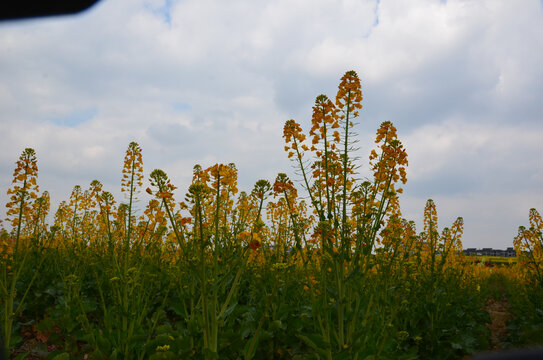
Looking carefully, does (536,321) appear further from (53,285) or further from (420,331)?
(53,285)

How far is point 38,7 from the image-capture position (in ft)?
8.24

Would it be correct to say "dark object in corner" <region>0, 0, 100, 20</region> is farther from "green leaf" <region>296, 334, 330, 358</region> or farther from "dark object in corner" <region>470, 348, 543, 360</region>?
"green leaf" <region>296, 334, 330, 358</region>

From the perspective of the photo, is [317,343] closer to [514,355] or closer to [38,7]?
[514,355]

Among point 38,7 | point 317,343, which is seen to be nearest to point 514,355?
point 317,343

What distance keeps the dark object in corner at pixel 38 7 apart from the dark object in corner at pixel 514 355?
2.86m

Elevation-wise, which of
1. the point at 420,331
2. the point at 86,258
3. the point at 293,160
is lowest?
the point at 420,331

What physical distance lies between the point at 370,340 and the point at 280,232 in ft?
11.2

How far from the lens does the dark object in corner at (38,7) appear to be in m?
2.27

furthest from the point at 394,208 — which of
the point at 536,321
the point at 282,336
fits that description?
the point at 536,321

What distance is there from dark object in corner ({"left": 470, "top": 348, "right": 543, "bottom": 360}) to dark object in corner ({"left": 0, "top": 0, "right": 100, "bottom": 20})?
113 inches

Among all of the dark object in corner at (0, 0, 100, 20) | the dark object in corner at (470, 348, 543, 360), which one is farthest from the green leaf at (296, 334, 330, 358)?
the dark object in corner at (0, 0, 100, 20)

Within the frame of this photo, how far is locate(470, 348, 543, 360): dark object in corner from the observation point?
0.70 meters

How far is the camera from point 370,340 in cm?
371

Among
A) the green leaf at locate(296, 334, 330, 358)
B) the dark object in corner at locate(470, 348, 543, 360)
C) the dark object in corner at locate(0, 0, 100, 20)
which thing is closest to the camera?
the dark object in corner at locate(470, 348, 543, 360)
